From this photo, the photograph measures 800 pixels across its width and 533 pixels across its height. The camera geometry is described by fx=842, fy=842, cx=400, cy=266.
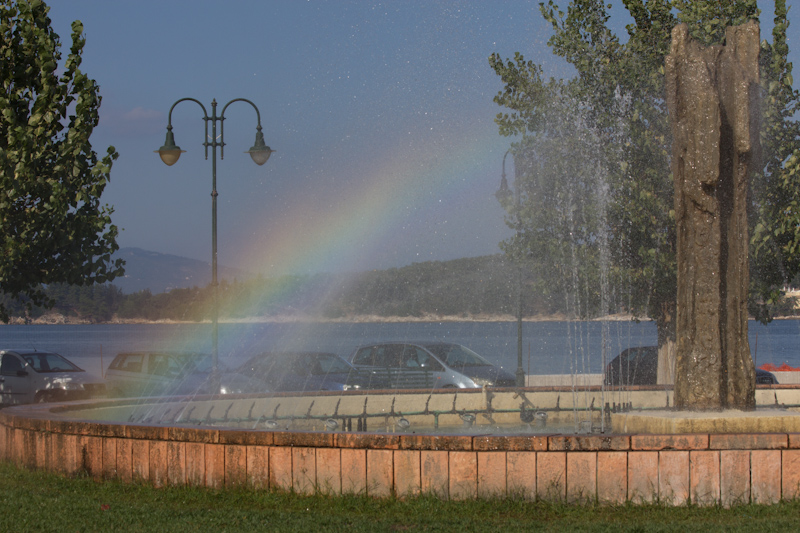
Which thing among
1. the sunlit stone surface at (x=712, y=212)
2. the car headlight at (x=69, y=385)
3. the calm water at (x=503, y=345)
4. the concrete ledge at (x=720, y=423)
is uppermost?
the sunlit stone surface at (x=712, y=212)

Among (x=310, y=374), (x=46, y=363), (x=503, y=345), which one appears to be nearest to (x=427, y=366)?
(x=310, y=374)

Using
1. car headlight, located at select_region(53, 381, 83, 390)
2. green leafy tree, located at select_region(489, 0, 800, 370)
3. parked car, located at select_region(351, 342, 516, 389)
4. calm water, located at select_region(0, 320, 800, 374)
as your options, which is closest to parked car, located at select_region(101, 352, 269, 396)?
car headlight, located at select_region(53, 381, 83, 390)

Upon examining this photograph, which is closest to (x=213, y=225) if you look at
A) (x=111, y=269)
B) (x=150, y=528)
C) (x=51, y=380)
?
(x=111, y=269)

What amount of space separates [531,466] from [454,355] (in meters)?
12.3

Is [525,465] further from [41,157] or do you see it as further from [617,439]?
[41,157]

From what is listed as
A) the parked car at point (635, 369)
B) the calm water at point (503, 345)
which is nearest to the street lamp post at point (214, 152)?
the parked car at point (635, 369)

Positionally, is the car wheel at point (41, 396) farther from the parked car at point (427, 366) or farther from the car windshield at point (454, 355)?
the car windshield at point (454, 355)

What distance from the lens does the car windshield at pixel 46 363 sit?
19406mm

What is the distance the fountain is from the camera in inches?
231

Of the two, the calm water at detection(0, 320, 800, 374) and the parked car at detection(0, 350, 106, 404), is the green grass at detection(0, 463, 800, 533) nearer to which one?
the parked car at detection(0, 350, 106, 404)

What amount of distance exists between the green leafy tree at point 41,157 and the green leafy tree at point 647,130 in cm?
792

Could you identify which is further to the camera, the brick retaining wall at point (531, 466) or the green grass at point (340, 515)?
the brick retaining wall at point (531, 466)

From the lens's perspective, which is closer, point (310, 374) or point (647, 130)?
point (647, 130)

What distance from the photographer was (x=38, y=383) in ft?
61.3
